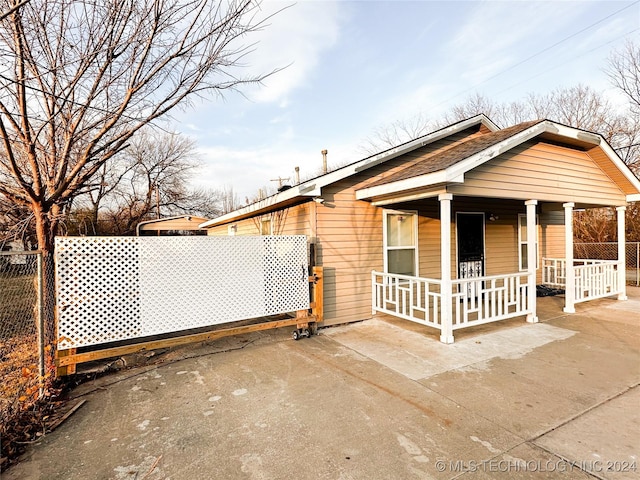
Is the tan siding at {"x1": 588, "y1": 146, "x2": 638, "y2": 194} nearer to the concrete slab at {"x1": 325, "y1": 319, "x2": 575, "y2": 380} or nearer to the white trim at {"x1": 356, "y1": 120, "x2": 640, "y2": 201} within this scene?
the white trim at {"x1": 356, "y1": 120, "x2": 640, "y2": 201}

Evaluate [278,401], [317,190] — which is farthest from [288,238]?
[278,401]

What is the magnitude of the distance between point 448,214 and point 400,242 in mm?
1977

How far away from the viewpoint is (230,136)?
33.3 ft

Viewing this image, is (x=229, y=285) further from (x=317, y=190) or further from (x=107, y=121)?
(x=107, y=121)

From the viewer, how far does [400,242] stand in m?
6.63

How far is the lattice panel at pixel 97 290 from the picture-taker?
11.9 feet

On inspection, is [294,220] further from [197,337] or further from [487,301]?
[487,301]

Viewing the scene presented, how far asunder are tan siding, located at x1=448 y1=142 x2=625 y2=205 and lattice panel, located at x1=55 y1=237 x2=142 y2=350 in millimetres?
4623

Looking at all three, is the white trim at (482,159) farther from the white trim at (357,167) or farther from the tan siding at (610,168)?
the white trim at (357,167)

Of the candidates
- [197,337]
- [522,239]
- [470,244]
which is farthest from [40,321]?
[522,239]

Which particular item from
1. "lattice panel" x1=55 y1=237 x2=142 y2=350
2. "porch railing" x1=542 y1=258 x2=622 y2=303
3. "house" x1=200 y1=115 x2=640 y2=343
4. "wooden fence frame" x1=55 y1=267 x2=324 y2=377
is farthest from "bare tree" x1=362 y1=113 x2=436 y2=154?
"lattice panel" x1=55 y1=237 x2=142 y2=350

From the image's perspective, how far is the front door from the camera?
24.2 ft

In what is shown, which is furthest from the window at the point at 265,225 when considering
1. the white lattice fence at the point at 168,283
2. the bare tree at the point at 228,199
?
the bare tree at the point at 228,199

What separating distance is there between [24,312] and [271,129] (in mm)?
7265
